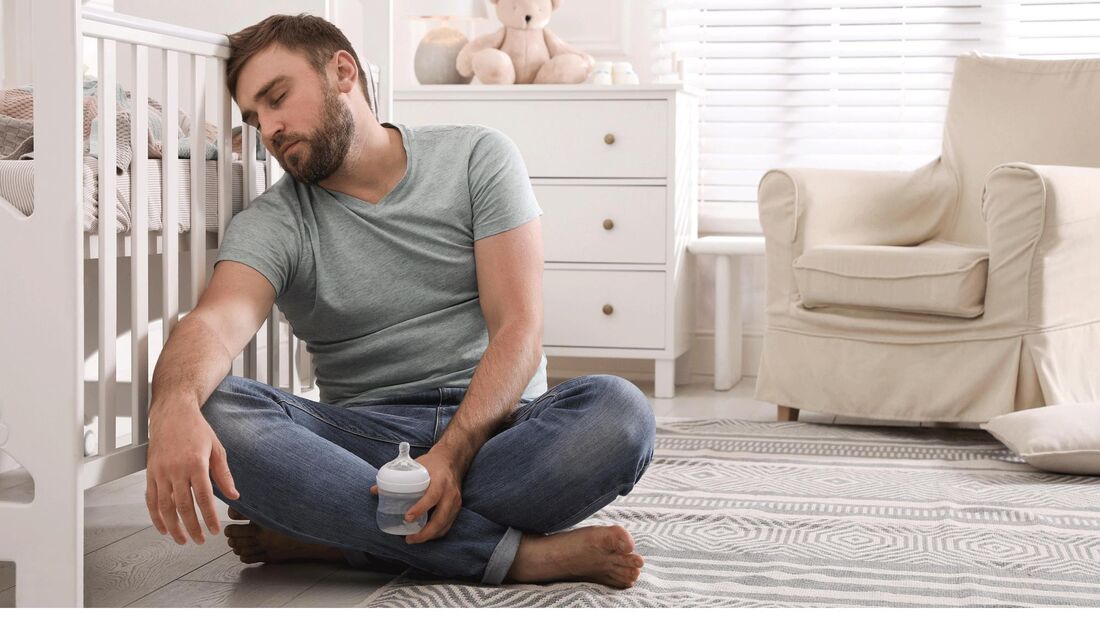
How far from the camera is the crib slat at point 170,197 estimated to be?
5.20ft

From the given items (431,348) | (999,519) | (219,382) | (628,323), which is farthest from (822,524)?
(628,323)

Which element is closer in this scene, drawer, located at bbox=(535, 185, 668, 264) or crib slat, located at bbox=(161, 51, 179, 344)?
crib slat, located at bbox=(161, 51, 179, 344)

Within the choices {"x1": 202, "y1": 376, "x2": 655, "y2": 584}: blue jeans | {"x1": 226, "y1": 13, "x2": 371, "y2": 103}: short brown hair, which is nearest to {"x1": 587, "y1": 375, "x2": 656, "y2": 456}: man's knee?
{"x1": 202, "y1": 376, "x2": 655, "y2": 584}: blue jeans

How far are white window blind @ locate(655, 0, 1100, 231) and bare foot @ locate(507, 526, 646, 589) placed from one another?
2382 mm


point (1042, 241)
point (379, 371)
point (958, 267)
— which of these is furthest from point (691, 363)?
point (379, 371)

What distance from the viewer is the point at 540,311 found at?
Answer: 5.39 ft

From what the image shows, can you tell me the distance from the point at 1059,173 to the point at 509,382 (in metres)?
1.51

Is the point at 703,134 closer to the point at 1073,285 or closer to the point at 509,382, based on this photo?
the point at 1073,285

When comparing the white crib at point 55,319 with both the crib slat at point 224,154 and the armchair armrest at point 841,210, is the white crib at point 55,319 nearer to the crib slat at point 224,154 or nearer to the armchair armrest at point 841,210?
the crib slat at point 224,154

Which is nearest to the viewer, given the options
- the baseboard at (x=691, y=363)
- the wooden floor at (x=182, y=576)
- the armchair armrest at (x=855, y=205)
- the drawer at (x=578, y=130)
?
the wooden floor at (x=182, y=576)

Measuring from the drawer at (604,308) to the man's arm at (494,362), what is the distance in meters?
1.59

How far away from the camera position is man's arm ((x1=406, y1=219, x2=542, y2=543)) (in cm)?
143

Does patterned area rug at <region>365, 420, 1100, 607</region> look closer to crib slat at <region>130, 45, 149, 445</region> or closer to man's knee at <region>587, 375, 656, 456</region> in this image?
man's knee at <region>587, 375, 656, 456</region>

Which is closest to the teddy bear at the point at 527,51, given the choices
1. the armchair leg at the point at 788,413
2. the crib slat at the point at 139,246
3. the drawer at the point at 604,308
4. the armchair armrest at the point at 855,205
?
the drawer at the point at 604,308
